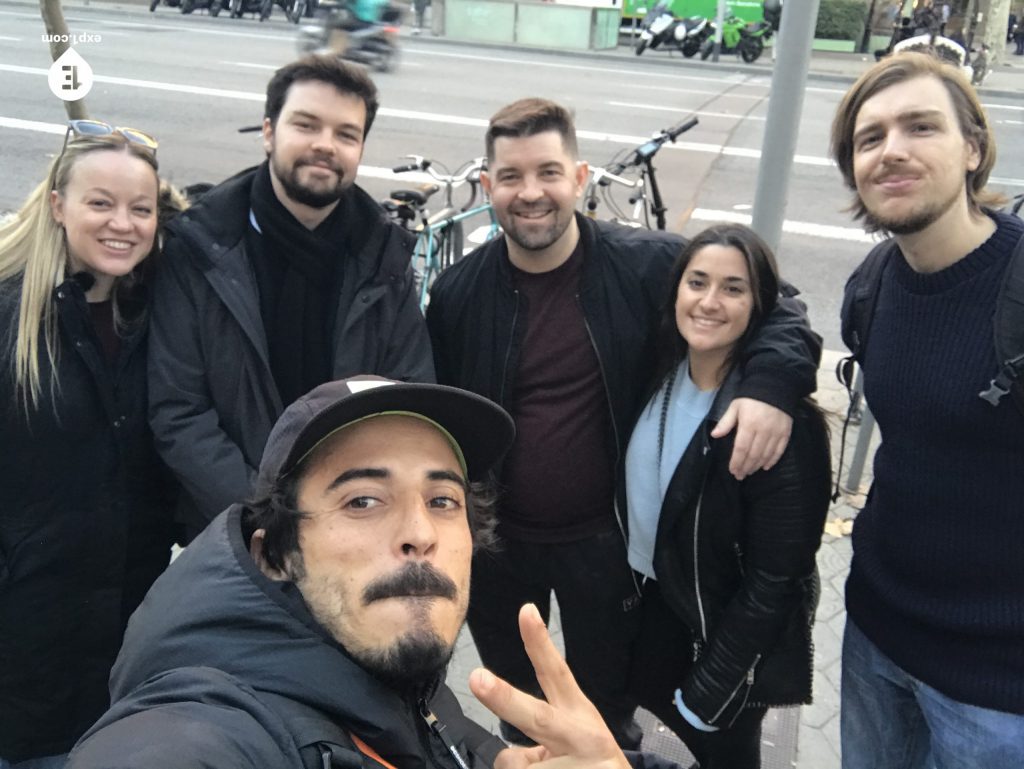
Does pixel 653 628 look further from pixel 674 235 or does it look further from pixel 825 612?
pixel 825 612

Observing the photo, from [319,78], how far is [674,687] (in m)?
2.16

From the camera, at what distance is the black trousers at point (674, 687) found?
2523 millimetres

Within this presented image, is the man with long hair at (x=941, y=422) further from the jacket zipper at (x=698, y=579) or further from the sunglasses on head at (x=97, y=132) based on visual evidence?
the sunglasses on head at (x=97, y=132)

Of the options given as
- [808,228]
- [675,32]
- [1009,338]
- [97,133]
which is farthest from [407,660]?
[675,32]

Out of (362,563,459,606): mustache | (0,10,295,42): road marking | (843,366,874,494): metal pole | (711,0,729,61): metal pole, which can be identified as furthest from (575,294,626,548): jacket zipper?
(711,0,729,61): metal pole

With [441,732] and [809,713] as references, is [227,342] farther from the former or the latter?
[809,713]

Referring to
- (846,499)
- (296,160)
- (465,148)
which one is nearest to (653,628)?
(296,160)

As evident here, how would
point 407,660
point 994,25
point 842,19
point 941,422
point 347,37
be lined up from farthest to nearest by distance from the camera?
point 842,19 < point 994,25 < point 347,37 < point 941,422 < point 407,660

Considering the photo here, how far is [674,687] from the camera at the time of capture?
260 cm

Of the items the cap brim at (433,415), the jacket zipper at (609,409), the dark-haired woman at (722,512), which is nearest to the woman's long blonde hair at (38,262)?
the cap brim at (433,415)

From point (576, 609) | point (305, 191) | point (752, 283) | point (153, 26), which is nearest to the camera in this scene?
point (752, 283)

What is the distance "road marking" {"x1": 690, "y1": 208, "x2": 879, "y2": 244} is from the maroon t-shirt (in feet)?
21.3

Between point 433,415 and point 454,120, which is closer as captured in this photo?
point 433,415

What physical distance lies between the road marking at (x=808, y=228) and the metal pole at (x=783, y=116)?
5.28 m
